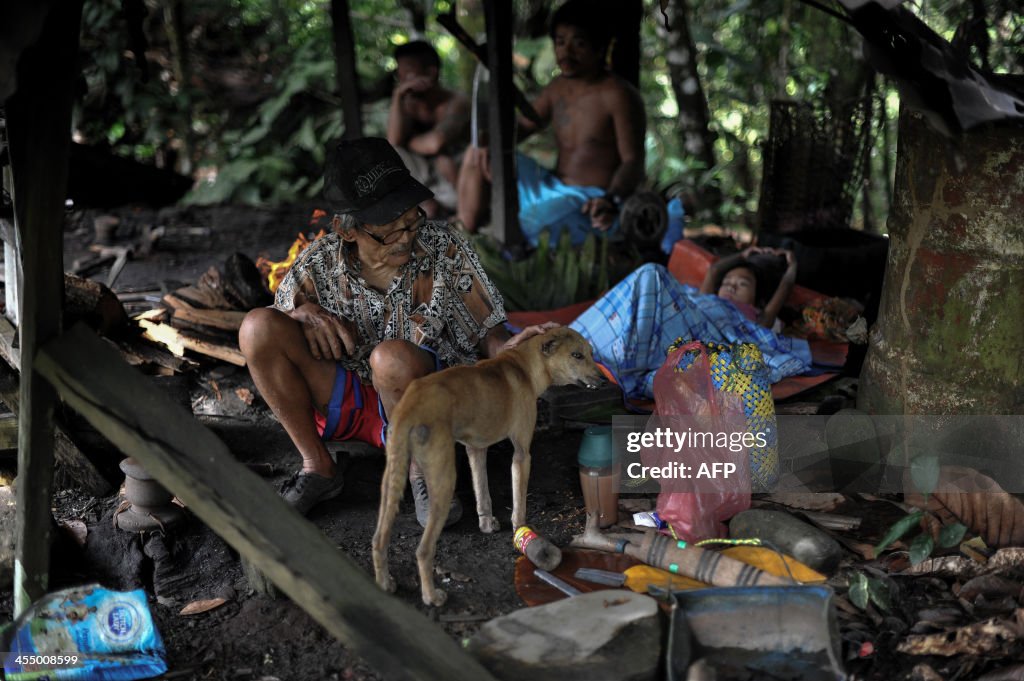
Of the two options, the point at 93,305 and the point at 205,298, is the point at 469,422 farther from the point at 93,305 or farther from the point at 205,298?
the point at 205,298

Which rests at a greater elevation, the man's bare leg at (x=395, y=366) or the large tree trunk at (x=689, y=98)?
the large tree trunk at (x=689, y=98)

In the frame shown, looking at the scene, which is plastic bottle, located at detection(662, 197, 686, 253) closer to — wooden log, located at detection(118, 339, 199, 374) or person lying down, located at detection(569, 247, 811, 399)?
person lying down, located at detection(569, 247, 811, 399)

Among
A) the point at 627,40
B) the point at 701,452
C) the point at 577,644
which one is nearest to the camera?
the point at 577,644

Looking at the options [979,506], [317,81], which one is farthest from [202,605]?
[317,81]

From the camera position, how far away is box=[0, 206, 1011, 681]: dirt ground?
2762 mm

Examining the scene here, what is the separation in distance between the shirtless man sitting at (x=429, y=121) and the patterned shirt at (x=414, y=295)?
3977 mm

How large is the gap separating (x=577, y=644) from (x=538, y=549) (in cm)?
75

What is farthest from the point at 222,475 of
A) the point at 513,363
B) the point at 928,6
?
the point at 928,6

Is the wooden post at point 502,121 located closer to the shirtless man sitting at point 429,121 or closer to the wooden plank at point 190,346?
the shirtless man sitting at point 429,121

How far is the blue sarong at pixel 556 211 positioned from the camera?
6.54 meters

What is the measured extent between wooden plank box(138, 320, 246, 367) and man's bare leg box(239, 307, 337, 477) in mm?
1342

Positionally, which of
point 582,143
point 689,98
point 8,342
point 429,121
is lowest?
point 8,342

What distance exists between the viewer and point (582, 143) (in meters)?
6.75

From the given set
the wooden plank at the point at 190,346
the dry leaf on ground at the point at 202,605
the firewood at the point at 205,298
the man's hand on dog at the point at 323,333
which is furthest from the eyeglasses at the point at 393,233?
the firewood at the point at 205,298
